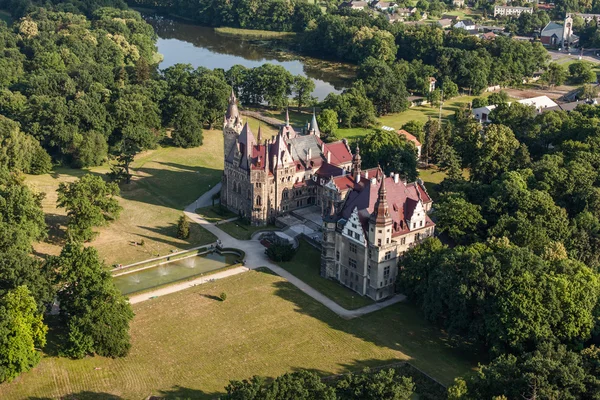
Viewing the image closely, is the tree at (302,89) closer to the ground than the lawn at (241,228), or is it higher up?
higher up

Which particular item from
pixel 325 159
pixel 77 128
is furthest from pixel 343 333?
pixel 77 128

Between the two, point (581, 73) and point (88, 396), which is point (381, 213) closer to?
point (88, 396)

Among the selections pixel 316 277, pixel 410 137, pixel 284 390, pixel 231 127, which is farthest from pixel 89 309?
pixel 410 137

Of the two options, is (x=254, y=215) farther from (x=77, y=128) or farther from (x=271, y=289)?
(x=77, y=128)

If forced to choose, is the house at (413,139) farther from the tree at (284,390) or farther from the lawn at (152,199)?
the tree at (284,390)

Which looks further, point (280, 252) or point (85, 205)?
point (85, 205)

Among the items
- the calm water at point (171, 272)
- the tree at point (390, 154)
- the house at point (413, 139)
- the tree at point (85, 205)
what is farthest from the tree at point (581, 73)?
the tree at point (85, 205)
